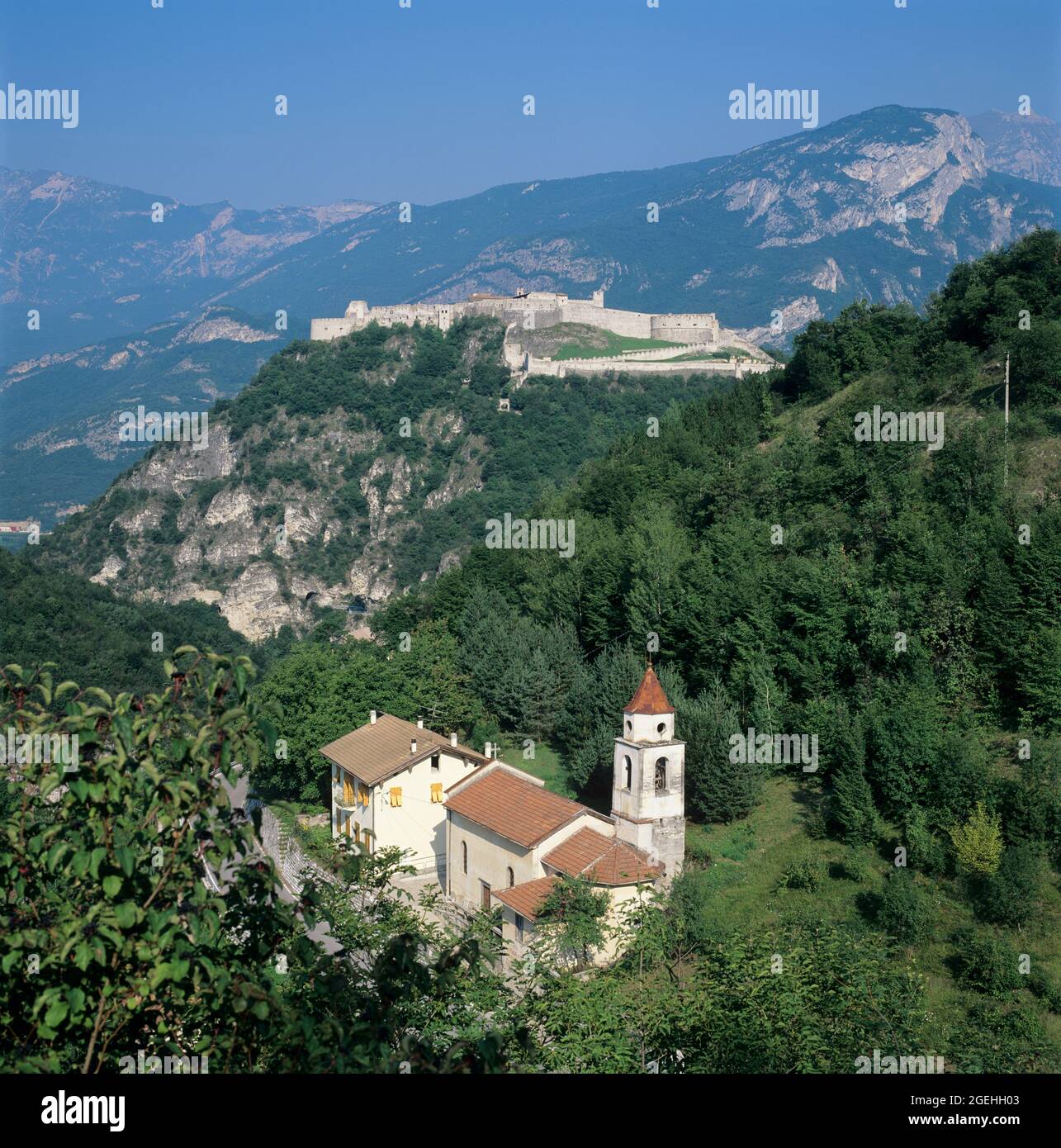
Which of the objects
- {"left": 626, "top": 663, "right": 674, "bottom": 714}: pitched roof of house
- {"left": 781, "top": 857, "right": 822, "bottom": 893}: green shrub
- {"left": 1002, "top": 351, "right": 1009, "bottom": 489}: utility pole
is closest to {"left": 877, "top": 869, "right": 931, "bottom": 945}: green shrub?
{"left": 781, "top": 857, "right": 822, "bottom": 893}: green shrub

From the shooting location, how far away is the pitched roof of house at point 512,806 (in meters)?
29.3

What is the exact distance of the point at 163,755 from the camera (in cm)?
731

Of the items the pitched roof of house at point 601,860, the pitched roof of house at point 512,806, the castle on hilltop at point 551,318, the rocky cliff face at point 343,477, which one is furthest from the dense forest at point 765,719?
the castle on hilltop at point 551,318

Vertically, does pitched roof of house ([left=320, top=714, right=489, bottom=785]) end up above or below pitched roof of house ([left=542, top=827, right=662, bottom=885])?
above

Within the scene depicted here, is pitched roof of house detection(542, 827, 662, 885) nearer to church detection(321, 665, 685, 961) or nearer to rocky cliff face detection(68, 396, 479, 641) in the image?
church detection(321, 665, 685, 961)

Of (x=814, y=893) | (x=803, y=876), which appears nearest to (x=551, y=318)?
(x=803, y=876)

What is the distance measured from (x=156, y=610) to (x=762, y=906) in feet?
208

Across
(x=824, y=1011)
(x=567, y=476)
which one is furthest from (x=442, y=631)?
(x=567, y=476)

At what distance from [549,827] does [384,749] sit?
367 inches

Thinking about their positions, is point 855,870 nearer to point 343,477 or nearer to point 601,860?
Result: point 601,860

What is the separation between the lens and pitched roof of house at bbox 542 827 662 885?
89.5 feet

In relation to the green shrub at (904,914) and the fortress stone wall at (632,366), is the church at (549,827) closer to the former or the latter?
the green shrub at (904,914)

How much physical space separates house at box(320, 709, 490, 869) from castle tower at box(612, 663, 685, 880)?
6744mm
